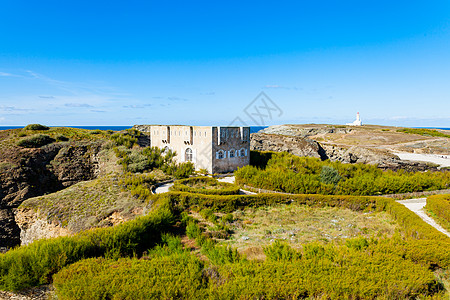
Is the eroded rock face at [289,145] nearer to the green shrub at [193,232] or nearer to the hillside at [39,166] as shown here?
the hillside at [39,166]

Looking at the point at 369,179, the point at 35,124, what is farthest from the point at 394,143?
the point at 35,124

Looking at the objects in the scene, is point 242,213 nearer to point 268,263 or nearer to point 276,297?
point 268,263

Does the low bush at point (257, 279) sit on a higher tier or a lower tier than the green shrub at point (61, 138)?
lower

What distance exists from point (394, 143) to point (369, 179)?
37.5 metres

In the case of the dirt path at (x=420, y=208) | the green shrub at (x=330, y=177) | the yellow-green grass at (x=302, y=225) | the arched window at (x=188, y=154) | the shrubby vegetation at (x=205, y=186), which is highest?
the arched window at (x=188, y=154)

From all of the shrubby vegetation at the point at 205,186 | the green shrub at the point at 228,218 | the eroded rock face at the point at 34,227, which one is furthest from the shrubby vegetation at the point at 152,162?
the eroded rock face at the point at 34,227

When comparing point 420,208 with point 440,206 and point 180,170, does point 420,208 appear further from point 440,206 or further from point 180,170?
point 180,170

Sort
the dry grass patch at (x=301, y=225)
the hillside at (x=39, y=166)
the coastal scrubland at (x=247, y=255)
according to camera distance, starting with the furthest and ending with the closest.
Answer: the hillside at (x=39, y=166), the dry grass patch at (x=301, y=225), the coastal scrubland at (x=247, y=255)

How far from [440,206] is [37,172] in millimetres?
39148

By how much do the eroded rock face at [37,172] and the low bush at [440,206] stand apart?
1292 inches

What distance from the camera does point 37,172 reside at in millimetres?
30094

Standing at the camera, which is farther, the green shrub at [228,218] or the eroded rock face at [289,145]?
the eroded rock face at [289,145]

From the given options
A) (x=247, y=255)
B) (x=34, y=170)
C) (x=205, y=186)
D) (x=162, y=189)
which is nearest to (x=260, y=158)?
(x=205, y=186)

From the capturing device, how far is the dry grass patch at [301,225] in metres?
12.9
